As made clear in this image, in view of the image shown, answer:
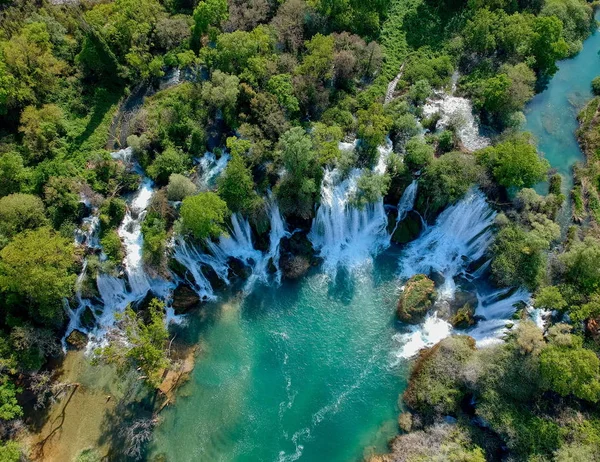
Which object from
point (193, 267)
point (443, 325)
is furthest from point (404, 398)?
point (193, 267)

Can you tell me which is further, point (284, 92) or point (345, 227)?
point (284, 92)

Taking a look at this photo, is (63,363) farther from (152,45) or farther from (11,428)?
(152,45)

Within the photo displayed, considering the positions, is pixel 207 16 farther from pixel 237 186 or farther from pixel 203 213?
pixel 203 213

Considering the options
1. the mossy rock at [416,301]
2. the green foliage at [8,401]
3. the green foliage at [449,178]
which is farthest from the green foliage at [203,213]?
the green foliage at [449,178]

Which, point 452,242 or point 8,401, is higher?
point 8,401

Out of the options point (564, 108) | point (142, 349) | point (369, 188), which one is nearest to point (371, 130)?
point (369, 188)
